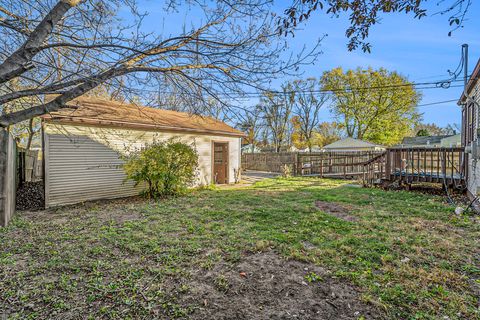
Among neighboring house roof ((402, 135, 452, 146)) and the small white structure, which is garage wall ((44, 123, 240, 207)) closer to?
the small white structure

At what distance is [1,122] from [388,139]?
2999 centimetres

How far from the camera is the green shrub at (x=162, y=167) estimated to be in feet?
25.3

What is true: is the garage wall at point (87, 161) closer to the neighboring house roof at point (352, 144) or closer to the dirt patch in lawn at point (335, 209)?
the dirt patch in lawn at point (335, 209)

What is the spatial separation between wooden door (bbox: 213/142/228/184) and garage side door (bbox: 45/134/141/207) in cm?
419

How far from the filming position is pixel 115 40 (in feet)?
11.8

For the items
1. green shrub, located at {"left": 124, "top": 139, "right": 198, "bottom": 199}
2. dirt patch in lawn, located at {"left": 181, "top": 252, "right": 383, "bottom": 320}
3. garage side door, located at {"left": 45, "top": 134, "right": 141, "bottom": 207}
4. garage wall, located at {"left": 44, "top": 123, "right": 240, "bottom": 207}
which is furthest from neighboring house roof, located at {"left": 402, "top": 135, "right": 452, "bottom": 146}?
dirt patch in lawn, located at {"left": 181, "top": 252, "right": 383, "bottom": 320}

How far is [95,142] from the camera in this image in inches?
304

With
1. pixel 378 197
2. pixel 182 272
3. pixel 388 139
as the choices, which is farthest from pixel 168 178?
pixel 388 139

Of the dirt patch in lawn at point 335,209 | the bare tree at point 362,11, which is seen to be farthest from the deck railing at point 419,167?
the bare tree at point 362,11

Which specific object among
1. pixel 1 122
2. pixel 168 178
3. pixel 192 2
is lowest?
pixel 168 178

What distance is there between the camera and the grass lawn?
238 cm

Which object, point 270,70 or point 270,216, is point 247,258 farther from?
point 270,70

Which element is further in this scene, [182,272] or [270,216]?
[270,216]

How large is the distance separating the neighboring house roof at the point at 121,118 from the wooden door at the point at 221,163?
848mm
